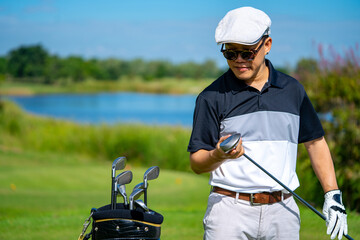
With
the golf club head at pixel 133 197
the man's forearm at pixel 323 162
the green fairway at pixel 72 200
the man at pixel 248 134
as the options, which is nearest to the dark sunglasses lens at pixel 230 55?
the man at pixel 248 134

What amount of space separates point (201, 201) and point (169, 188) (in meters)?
0.89

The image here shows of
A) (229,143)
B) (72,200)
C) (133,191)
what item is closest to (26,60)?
(72,200)

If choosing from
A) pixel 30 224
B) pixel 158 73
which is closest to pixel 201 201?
pixel 30 224

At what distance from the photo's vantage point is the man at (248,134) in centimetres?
241

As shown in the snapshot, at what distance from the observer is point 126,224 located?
2.42m

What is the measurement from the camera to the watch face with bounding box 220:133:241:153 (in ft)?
6.85

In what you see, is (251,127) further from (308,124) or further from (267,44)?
(267,44)

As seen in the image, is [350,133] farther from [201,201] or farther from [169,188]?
[169,188]

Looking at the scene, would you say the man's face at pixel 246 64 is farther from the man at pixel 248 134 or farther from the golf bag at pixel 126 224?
the golf bag at pixel 126 224

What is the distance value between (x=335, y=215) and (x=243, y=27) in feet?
3.29

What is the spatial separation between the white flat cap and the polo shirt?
201mm

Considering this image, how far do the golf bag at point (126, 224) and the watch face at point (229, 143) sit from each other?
22.4 inches

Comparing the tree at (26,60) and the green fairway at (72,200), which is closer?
the green fairway at (72,200)

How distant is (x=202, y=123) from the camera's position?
2.41m
